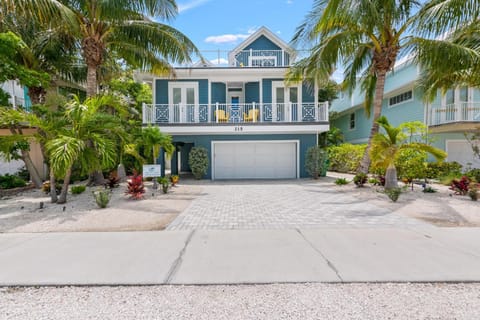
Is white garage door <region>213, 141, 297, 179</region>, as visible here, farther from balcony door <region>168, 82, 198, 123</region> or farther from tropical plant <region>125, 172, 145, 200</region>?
tropical plant <region>125, 172, 145, 200</region>

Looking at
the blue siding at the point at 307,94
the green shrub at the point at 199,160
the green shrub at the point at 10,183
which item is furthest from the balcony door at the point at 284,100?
the green shrub at the point at 10,183

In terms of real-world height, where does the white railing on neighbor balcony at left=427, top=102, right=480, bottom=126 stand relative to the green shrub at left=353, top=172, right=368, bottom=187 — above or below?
above

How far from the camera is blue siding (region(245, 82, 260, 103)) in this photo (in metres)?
15.4

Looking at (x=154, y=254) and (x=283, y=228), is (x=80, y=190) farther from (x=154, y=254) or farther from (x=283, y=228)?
(x=283, y=228)

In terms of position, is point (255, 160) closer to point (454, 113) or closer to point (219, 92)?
point (219, 92)

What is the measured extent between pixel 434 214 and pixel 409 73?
1480 cm

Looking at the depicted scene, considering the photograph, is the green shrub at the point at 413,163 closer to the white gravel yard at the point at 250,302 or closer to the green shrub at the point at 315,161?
the green shrub at the point at 315,161

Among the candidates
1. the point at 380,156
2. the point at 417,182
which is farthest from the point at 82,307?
the point at 417,182

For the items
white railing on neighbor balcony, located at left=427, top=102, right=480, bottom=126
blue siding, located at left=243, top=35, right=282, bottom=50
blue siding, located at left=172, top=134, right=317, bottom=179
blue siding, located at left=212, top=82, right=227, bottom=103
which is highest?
blue siding, located at left=243, top=35, right=282, bottom=50

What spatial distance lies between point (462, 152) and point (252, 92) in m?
13.4

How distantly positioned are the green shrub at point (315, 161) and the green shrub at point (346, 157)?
317cm

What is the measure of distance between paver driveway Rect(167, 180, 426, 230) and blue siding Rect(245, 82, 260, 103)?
816 centimetres

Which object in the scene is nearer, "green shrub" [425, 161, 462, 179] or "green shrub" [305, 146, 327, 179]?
"green shrub" [425, 161, 462, 179]

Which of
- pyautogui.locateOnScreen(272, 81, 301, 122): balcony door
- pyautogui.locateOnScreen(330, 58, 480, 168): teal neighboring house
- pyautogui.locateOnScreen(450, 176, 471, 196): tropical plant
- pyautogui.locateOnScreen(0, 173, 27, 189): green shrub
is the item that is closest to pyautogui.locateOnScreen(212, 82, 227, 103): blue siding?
pyautogui.locateOnScreen(272, 81, 301, 122): balcony door
